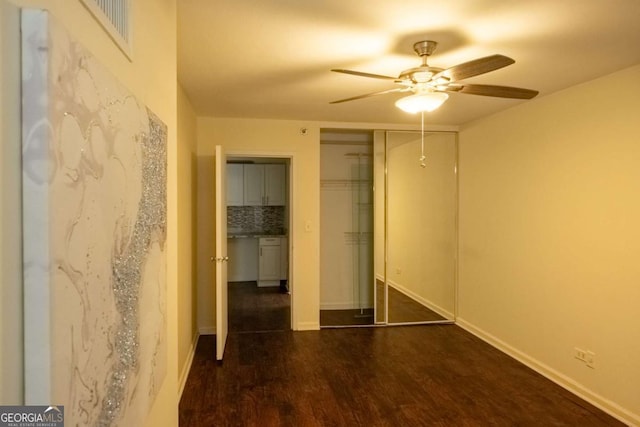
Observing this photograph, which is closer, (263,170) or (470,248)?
(470,248)

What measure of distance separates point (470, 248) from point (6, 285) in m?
4.46

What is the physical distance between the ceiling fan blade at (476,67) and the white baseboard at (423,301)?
3135mm

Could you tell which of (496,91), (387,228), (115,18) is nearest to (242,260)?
(387,228)

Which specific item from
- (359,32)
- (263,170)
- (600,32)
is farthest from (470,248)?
(263,170)

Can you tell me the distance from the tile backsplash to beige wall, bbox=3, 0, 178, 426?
5.26 m

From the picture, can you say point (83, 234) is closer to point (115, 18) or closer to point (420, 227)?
point (115, 18)

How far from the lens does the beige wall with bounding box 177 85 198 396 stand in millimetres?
3016

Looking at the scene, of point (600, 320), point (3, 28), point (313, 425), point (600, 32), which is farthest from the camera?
point (600, 320)

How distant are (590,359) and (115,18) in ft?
11.9

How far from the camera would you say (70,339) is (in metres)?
0.69

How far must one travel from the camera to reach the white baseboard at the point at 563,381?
260 centimetres

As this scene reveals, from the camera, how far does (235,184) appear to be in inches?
262

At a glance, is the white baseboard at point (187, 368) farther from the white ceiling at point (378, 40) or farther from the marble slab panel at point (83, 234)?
Answer: the white ceiling at point (378, 40)

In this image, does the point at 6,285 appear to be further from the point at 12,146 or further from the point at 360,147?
the point at 360,147
